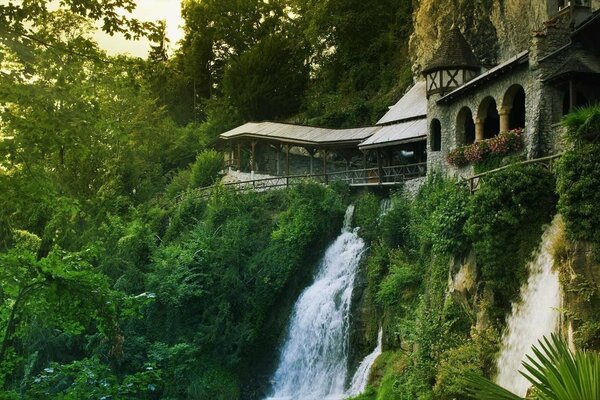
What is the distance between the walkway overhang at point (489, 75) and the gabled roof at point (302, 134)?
30.3ft

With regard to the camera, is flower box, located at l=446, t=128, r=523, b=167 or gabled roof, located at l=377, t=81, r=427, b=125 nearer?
flower box, located at l=446, t=128, r=523, b=167

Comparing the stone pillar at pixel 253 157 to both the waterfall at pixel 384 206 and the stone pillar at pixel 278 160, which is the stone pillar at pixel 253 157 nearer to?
the stone pillar at pixel 278 160

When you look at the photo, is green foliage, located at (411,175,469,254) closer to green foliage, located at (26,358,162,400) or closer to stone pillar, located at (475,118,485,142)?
stone pillar, located at (475,118,485,142)

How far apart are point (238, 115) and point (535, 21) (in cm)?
2705

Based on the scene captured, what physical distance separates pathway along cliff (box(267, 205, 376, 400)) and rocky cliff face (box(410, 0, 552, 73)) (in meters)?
10.7

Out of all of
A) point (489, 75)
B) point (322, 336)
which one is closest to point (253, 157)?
point (322, 336)

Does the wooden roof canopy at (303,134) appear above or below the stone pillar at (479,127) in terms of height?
above

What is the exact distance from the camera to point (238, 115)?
48.9m

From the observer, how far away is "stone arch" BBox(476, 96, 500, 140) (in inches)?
883

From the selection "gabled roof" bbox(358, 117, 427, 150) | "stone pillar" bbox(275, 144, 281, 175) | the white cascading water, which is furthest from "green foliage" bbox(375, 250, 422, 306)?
"stone pillar" bbox(275, 144, 281, 175)

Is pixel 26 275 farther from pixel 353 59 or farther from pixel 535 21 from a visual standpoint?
pixel 353 59

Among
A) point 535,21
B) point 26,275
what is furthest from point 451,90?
point 26,275

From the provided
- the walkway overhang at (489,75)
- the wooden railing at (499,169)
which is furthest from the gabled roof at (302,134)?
the wooden railing at (499,169)

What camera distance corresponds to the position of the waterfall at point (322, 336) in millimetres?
22109
